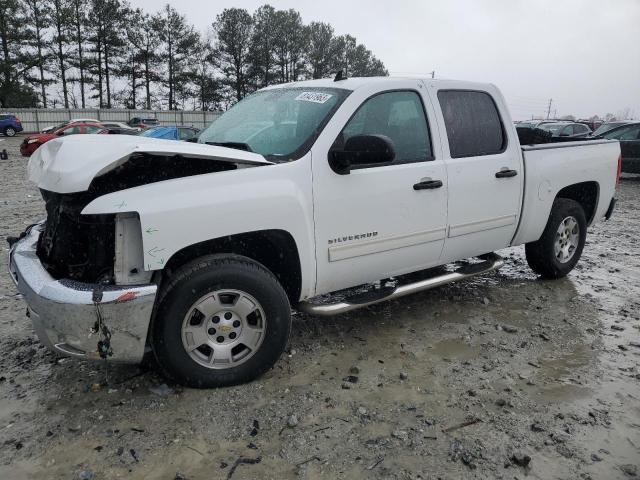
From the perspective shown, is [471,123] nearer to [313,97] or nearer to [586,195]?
[313,97]

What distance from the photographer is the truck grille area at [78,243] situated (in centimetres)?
288

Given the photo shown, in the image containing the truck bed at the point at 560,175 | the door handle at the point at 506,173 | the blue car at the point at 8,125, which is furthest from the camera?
the blue car at the point at 8,125

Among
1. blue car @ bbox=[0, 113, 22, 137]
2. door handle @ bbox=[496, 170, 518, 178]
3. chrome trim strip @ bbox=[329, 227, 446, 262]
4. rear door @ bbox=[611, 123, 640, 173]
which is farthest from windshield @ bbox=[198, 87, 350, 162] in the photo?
blue car @ bbox=[0, 113, 22, 137]

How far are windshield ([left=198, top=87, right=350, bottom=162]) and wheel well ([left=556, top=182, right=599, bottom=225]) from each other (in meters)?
3.05

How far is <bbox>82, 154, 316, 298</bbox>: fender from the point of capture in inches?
106

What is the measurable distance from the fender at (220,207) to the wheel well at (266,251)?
0.06 meters

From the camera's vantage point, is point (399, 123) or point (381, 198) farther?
point (399, 123)

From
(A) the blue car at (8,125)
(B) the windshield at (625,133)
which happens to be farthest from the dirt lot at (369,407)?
(A) the blue car at (8,125)

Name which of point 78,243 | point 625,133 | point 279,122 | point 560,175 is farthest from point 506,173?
point 625,133

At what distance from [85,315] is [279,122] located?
189 cm

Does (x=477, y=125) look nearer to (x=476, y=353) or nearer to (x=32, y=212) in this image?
(x=476, y=353)

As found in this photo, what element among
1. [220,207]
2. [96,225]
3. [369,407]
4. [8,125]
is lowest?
[369,407]

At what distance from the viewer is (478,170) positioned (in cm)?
411

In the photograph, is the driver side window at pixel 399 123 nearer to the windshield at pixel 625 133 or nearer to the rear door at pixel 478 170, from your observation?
the rear door at pixel 478 170
